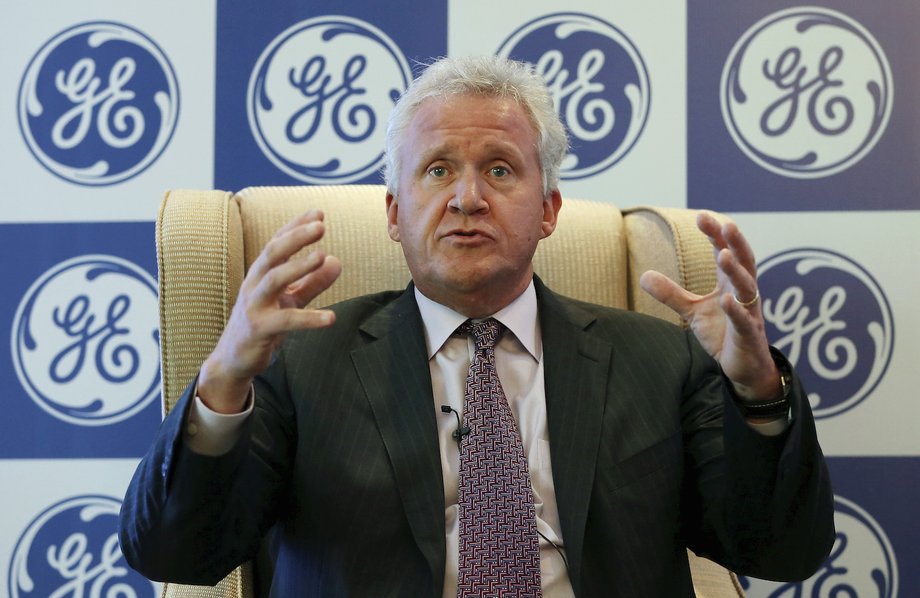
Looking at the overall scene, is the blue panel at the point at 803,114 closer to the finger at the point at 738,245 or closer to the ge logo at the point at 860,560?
the ge logo at the point at 860,560

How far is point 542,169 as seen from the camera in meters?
2.10

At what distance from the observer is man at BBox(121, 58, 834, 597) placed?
5.35ft

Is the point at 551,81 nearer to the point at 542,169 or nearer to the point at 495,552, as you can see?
the point at 542,169

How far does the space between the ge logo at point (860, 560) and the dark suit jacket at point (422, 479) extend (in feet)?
2.96

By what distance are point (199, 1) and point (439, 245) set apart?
1.21m

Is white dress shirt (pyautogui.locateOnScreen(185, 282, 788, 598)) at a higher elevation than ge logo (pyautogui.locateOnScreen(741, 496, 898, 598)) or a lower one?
higher

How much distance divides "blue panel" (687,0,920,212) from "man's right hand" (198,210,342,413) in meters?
1.40

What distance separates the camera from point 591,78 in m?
2.70

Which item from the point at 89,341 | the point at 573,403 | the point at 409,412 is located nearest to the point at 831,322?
the point at 573,403

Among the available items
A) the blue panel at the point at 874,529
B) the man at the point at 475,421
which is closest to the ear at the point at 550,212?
the man at the point at 475,421

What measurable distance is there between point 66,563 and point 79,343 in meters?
0.57

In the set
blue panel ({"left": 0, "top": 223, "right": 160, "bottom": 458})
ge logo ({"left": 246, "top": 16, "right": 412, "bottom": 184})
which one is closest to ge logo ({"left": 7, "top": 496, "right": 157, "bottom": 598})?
blue panel ({"left": 0, "top": 223, "right": 160, "bottom": 458})

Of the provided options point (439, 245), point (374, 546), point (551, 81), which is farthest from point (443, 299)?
point (551, 81)

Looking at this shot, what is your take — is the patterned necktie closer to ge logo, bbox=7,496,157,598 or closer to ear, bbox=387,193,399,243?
ear, bbox=387,193,399,243
